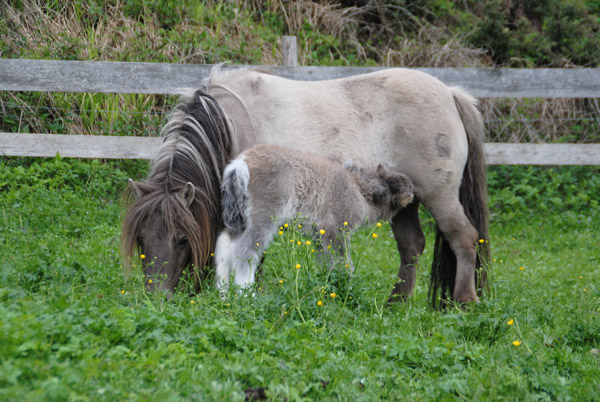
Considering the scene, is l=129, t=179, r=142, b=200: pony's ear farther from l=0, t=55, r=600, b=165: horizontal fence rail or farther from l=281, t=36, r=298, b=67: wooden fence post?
l=281, t=36, r=298, b=67: wooden fence post

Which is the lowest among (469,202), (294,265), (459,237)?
(459,237)

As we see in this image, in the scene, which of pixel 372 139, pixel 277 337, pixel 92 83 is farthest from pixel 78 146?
pixel 277 337

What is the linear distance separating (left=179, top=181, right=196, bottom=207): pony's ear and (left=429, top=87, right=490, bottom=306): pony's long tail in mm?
2563

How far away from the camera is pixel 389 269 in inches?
274

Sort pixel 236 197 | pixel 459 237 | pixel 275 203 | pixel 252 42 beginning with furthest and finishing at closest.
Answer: pixel 252 42 < pixel 459 237 < pixel 275 203 < pixel 236 197

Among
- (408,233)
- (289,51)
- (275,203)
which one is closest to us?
(275,203)

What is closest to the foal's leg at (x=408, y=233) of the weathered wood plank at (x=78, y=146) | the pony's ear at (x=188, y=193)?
the pony's ear at (x=188, y=193)

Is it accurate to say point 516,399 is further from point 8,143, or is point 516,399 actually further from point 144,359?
point 8,143

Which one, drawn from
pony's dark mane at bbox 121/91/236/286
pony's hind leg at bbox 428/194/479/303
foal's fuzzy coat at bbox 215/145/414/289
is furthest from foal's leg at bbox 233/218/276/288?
pony's hind leg at bbox 428/194/479/303

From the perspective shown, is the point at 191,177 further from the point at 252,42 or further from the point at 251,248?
the point at 252,42

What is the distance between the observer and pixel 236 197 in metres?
4.47

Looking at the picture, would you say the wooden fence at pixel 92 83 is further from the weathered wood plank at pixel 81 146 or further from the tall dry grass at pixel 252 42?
the tall dry grass at pixel 252 42

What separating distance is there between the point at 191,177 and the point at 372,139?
72.8 inches

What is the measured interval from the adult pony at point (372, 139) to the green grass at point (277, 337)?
0.60 meters
